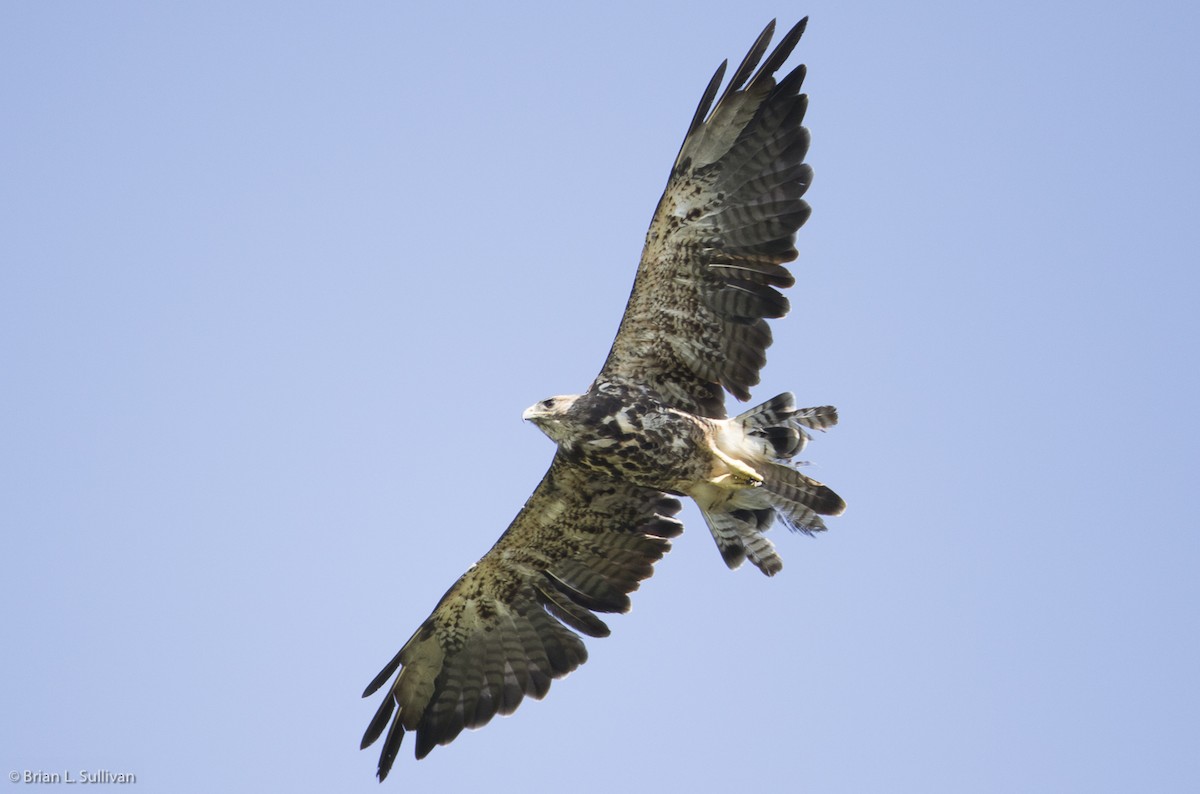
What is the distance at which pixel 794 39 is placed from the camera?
11.5 m

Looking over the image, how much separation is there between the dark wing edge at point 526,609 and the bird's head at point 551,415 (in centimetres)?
110

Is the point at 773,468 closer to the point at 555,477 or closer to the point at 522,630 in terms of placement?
the point at 555,477

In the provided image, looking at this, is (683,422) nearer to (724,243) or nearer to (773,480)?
(773,480)

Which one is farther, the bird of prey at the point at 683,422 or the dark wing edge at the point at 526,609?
the dark wing edge at the point at 526,609

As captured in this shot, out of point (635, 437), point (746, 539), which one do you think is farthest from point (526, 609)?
point (635, 437)

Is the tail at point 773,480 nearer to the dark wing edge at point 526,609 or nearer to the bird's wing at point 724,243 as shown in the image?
the bird's wing at point 724,243

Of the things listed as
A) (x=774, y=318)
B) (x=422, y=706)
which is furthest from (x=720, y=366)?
(x=422, y=706)

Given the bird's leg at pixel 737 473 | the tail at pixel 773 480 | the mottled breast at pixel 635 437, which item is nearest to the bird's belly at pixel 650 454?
the mottled breast at pixel 635 437

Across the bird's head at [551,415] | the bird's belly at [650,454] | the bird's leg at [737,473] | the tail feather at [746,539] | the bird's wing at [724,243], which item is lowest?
the tail feather at [746,539]

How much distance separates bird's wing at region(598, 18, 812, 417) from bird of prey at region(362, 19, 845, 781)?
1cm

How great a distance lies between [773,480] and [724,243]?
78.8 inches

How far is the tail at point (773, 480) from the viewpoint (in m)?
11.8

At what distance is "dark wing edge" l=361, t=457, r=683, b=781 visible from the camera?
12695 millimetres

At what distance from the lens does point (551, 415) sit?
11.5 m
